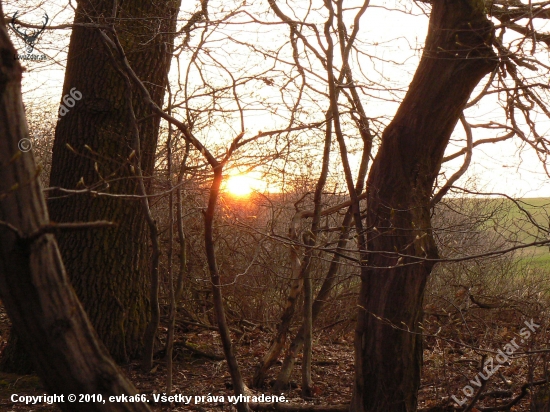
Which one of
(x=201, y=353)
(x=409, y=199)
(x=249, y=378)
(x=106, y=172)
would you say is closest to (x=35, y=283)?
(x=409, y=199)

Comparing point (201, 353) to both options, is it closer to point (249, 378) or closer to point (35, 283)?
point (249, 378)

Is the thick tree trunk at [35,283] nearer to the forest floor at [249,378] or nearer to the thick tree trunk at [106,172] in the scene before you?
the forest floor at [249,378]

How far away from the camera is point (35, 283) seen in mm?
1852

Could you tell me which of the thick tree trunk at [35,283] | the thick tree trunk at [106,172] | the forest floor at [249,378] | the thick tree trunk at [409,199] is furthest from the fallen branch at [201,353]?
the thick tree trunk at [35,283]

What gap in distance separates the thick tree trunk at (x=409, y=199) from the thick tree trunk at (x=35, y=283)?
2.54m

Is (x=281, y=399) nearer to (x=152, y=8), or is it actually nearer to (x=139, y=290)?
(x=139, y=290)

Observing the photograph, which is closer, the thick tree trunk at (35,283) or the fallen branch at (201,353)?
the thick tree trunk at (35,283)

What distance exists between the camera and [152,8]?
5.71 metres

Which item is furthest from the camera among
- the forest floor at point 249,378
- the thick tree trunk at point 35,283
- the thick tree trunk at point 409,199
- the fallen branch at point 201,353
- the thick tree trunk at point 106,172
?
the fallen branch at point 201,353

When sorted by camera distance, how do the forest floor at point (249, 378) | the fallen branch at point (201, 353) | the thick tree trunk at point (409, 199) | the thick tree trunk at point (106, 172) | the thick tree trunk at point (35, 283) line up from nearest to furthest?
the thick tree trunk at point (35, 283)
the thick tree trunk at point (409, 199)
the forest floor at point (249, 378)
the thick tree trunk at point (106, 172)
the fallen branch at point (201, 353)

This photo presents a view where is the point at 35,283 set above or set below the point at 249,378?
above

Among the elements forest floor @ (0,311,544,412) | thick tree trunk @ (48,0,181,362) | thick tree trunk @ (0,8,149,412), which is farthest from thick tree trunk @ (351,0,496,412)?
thick tree trunk @ (0,8,149,412)

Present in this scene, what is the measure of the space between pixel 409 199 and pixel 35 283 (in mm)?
2948

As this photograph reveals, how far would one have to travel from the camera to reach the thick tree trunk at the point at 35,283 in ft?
5.90
